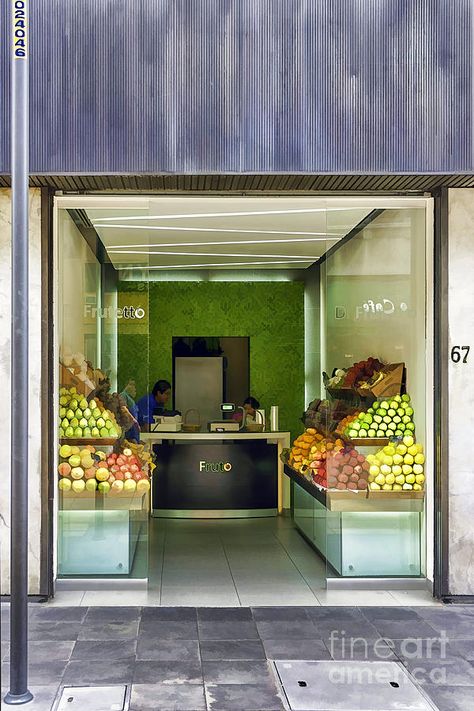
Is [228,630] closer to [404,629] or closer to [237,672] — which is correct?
[237,672]

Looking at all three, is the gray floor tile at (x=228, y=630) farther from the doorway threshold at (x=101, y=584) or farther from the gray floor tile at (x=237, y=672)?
the doorway threshold at (x=101, y=584)

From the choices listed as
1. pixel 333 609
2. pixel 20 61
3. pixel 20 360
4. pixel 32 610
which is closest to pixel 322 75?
pixel 20 61

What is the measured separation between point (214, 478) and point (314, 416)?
2074 millimetres

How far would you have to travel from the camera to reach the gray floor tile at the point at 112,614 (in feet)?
20.7

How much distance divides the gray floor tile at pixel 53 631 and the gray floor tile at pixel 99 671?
542mm

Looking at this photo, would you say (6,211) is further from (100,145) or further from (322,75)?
(322,75)

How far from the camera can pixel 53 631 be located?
600 centimetres

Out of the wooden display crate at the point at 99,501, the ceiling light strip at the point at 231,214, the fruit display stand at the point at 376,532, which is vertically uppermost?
the ceiling light strip at the point at 231,214

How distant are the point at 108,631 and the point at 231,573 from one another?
7.19ft

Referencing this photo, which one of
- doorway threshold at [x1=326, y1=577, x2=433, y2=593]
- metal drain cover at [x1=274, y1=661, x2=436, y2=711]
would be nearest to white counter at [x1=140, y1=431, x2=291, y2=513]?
doorway threshold at [x1=326, y1=577, x2=433, y2=593]

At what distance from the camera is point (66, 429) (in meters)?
7.32

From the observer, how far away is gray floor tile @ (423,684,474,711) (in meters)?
4.68

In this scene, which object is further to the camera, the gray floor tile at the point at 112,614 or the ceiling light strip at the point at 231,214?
the ceiling light strip at the point at 231,214

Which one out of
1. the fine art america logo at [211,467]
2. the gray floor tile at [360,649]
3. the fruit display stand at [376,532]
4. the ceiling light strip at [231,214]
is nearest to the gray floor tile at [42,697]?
the gray floor tile at [360,649]
